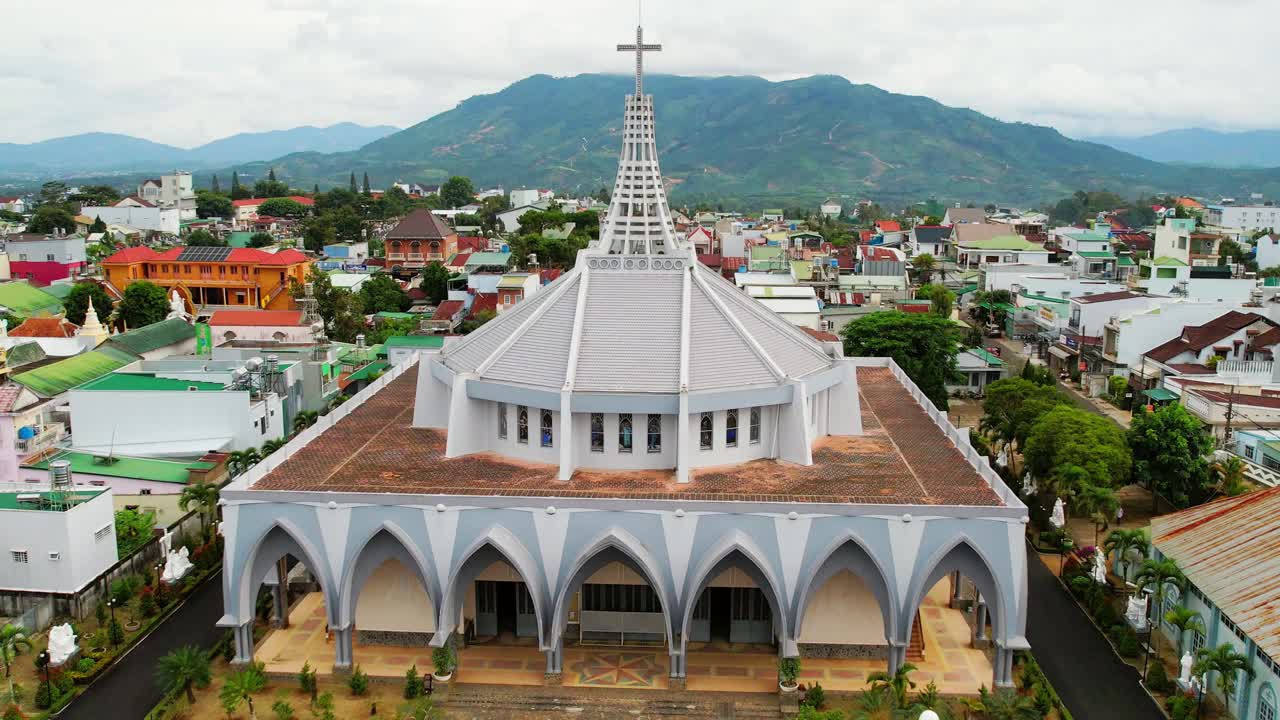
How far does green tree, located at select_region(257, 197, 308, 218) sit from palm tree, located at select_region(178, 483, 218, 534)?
14648 centimetres

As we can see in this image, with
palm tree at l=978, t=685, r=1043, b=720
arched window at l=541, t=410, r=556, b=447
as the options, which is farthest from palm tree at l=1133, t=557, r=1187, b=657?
arched window at l=541, t=410, r=556, b=447

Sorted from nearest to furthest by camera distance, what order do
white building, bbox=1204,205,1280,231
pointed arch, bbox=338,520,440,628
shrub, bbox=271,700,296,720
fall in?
shrub, bbox=271,700,296,720, pointed arch, bbox=338,520,440,628, white building, bbox=1204,205,1280,231

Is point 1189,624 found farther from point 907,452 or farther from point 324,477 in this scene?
point 324,477

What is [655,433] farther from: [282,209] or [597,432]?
[282,209]

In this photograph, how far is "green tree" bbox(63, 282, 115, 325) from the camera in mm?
85875

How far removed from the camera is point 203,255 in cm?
10225

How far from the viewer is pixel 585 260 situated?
131 ft

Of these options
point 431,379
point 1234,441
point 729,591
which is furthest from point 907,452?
point 1234,441

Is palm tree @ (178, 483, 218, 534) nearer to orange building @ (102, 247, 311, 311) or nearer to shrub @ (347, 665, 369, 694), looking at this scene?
shrub @ (347, 665, 369, 694)

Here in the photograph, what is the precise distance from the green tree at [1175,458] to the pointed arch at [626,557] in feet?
84.1

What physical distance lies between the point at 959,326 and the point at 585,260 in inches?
2111

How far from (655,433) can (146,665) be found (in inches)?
711

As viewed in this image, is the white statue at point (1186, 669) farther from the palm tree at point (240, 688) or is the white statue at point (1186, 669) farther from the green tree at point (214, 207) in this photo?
the green tree at point (214, 207)

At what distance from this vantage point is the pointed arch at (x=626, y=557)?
30562mm
